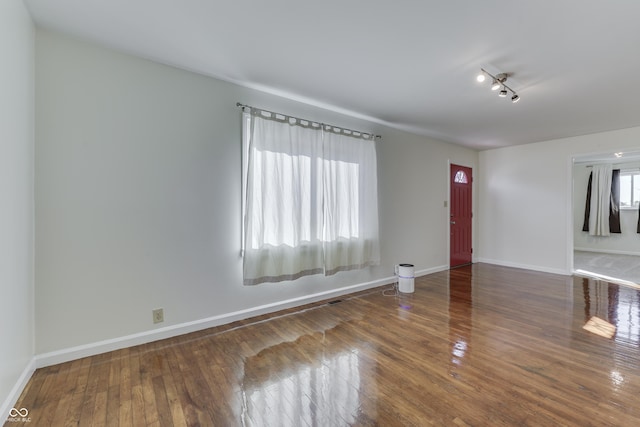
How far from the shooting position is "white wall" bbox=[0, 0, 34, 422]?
152 centimetres

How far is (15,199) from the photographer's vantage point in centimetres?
169

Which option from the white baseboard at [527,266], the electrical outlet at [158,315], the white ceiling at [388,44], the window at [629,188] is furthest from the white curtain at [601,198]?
the electrical outlet at [158,315]

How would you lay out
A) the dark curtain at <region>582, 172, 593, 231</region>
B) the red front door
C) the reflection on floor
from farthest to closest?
1. the dark curtain at <region>582, 172, 593, 231</region>
2. the red front door
3. the reflection on floor

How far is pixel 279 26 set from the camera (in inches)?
78.7

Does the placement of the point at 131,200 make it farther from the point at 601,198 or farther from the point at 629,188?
the point at 629,188

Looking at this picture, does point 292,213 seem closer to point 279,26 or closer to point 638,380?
point 279,26

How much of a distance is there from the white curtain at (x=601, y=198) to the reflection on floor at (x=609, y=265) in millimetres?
699

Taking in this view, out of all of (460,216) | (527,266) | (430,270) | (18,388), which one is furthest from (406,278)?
(18,388)

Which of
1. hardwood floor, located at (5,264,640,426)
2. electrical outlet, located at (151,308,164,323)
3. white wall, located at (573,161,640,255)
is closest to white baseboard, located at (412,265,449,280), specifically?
hardwood floor, located at (5,264,640,426)

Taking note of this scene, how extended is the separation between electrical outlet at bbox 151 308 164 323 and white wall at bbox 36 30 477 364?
38 mm

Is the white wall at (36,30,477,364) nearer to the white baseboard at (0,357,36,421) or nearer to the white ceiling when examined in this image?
the white baseboard at (0,357,36,421)

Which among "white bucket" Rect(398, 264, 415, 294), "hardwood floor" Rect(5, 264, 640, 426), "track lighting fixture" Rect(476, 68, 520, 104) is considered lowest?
"hardwood floor" Rect(5, 264, 640, 426)

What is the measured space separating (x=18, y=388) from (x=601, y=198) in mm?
10697

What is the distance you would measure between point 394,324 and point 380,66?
2575 mm
